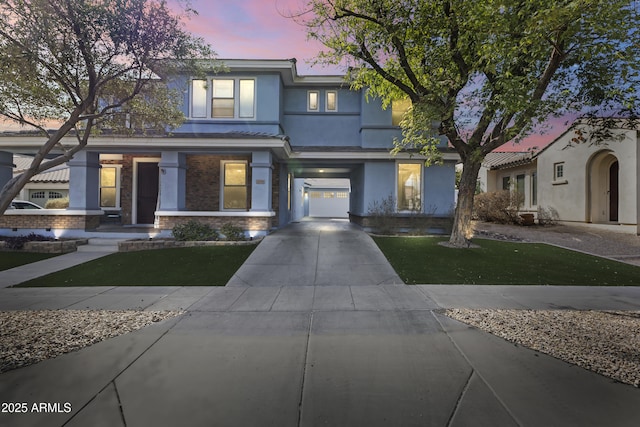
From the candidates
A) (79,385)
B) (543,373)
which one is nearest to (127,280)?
(79,385)

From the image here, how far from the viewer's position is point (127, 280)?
7359 mm

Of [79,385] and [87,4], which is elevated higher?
[87,4]

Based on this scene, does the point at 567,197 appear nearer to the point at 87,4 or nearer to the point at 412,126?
the point at 412,126

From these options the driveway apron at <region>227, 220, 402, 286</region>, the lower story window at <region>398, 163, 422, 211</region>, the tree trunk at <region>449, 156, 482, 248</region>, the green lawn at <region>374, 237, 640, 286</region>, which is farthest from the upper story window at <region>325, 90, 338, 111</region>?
the green lawn at <region>374, 237, 640, 286</region>

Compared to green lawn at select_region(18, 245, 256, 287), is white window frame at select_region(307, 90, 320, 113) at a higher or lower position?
higher

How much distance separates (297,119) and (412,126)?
6.57 m

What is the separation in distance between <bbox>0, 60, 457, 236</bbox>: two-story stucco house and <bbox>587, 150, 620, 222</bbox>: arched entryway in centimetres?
908

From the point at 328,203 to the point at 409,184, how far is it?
17223 mm

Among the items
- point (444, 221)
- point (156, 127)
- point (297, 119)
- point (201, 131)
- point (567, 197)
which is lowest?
point (444, 221)

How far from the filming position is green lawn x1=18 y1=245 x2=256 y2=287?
7.22 meters

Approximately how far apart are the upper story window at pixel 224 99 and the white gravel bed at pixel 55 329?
1060cm

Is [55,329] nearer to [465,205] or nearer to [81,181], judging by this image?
[81,181]

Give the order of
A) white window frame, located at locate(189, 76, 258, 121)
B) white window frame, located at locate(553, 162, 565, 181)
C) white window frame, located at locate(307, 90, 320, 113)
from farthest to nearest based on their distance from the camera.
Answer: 1. white window frame, located at locate(553, 162, 565, 181)
2. white window frame, located at locate(307, 90, 320, 113)
3. white window frame, located at locate(189, 76, 258, 121)

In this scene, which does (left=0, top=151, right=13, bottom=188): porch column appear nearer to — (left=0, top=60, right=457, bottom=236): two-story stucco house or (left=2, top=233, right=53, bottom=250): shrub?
(left=0, top=60, right=457, bottom=236): two-story stucco house
